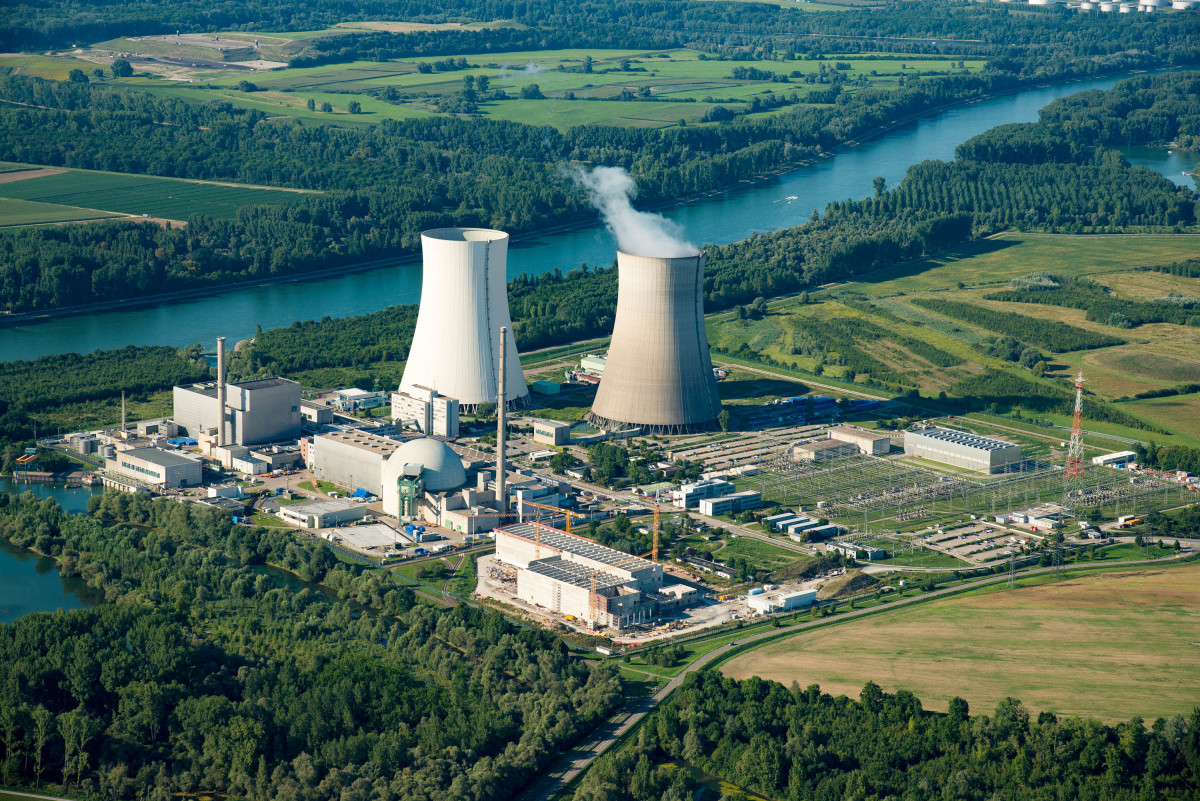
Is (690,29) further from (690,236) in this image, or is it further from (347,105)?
(690,236)

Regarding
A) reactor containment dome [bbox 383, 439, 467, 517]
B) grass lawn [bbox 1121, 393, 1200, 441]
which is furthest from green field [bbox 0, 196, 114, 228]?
grass lawn [bbox 1121, 393, 1200, 441]

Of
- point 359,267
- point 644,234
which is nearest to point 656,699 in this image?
point 644,234

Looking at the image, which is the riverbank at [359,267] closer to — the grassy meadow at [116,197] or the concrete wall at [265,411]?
the grassy meadow at [116,197]

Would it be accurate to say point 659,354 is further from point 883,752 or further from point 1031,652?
point 883,752

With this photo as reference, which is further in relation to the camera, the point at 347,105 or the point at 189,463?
the point at 347,105

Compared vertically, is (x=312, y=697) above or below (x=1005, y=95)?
below

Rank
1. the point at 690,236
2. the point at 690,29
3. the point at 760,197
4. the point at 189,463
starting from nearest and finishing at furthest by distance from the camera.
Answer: the point at 189,463 → the point at 690,236 → the point at 760,197 → the point at 690,29

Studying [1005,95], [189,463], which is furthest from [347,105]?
[189,463]
